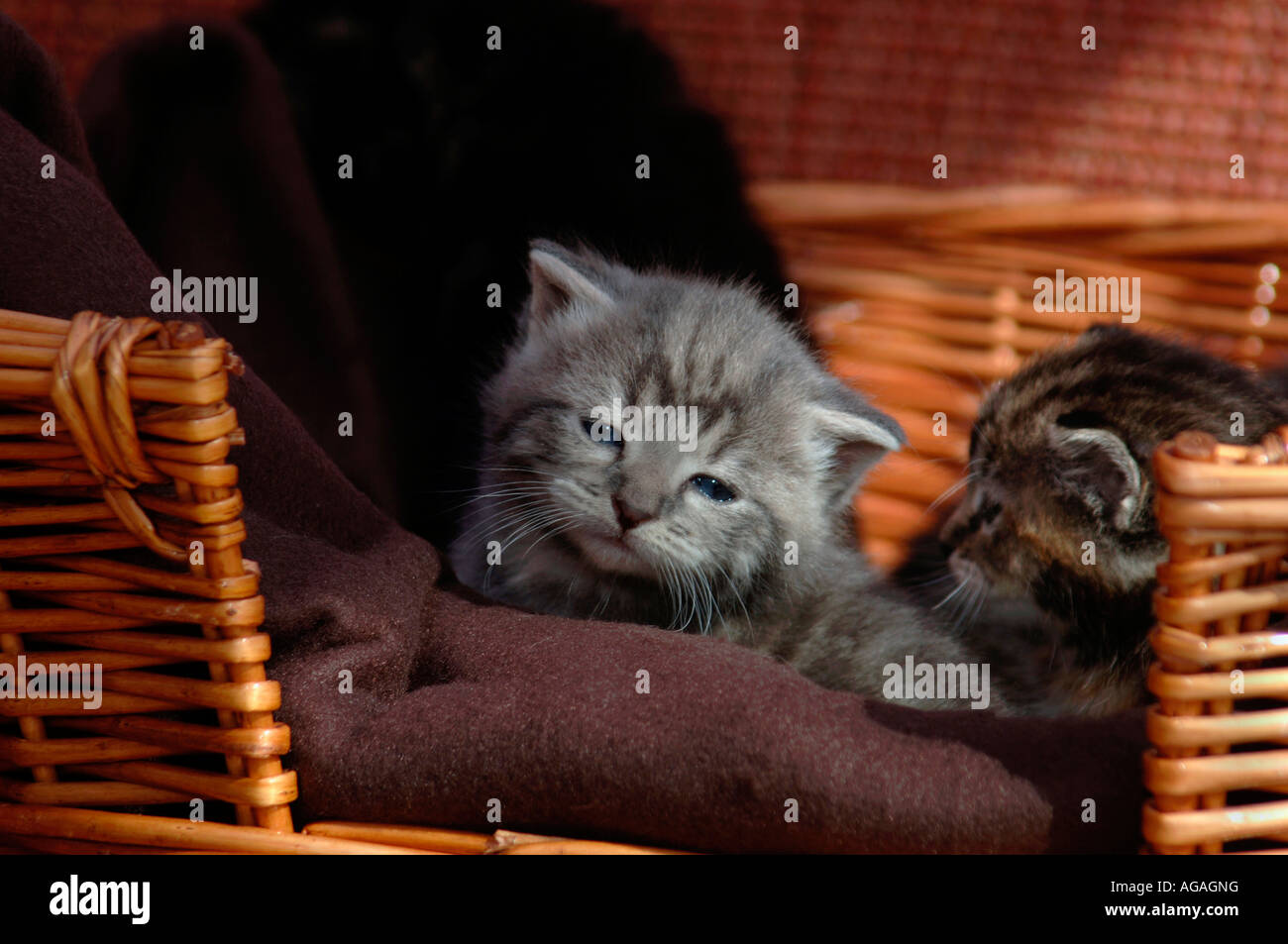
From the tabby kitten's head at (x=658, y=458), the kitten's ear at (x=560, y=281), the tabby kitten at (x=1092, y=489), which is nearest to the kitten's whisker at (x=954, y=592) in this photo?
the tabby kitten at (x=1092, y=489)

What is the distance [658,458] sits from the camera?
1424 millimetres

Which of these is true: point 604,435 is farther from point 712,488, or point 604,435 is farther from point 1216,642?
point 1216,642

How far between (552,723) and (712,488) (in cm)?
43

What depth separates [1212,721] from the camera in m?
1.04

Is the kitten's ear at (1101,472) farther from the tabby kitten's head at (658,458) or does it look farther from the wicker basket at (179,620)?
the wicker basket at (179,620)

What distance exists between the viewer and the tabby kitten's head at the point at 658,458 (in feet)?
4.73

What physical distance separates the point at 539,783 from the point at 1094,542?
2.43 feet

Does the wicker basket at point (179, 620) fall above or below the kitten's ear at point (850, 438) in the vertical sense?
below

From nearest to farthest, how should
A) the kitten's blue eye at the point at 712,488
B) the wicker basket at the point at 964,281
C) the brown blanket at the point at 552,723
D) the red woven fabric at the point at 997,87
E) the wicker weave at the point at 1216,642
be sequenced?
the wicker weave at the point at 1216,642 → the brown blanket at the point at 552,723 → the kitten's blue eye at the point at 712,488 → the wicker basket at the point at 964,281 → the red woven fabric at the point at 997,87

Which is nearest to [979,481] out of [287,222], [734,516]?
[734,516]

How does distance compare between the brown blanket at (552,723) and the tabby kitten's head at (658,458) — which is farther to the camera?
the tabby kitten's head at (658,458)

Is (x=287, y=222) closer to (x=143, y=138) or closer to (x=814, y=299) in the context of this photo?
(x=143, y=138)

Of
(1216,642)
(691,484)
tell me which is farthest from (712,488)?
(1216,642)
